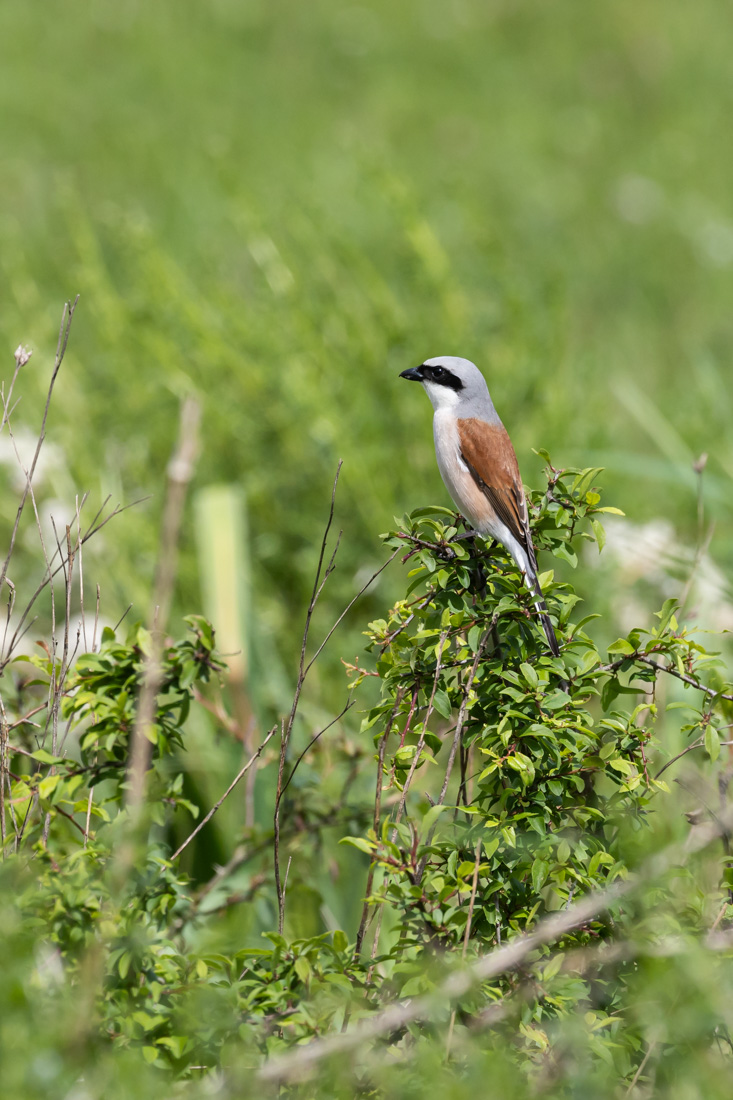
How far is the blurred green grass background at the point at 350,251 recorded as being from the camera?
4070mm

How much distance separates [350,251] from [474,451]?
73.4 inches

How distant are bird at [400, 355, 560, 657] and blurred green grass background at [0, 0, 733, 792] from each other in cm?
88

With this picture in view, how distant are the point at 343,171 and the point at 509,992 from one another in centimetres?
822

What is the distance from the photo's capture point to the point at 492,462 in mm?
2600

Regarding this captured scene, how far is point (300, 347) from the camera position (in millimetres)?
4324

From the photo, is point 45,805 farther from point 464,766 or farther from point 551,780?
point 551,780

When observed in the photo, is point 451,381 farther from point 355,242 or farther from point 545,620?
point 355,242

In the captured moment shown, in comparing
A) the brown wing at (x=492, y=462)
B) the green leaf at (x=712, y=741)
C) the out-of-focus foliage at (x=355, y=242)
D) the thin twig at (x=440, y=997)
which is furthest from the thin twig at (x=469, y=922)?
the out-of-focus foliage at (x=355, y=242)

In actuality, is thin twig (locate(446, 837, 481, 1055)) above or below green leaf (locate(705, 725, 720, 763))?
below

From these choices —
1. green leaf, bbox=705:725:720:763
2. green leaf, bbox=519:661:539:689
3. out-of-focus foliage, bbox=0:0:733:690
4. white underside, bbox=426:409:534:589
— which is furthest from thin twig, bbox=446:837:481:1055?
out-of-focus foliage, bbox=0:0:733:690

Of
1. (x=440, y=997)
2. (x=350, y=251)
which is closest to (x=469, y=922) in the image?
(x=440, y=997)

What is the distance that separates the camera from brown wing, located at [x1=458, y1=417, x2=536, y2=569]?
2391mm

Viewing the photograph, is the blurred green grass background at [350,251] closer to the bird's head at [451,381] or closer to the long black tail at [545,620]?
the bird's head at [451,381]

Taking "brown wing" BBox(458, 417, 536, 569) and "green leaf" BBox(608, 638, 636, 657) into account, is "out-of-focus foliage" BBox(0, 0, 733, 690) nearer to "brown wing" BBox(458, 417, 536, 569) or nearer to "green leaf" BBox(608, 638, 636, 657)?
"brown wing" BBox(458, 417, 536, 569)
